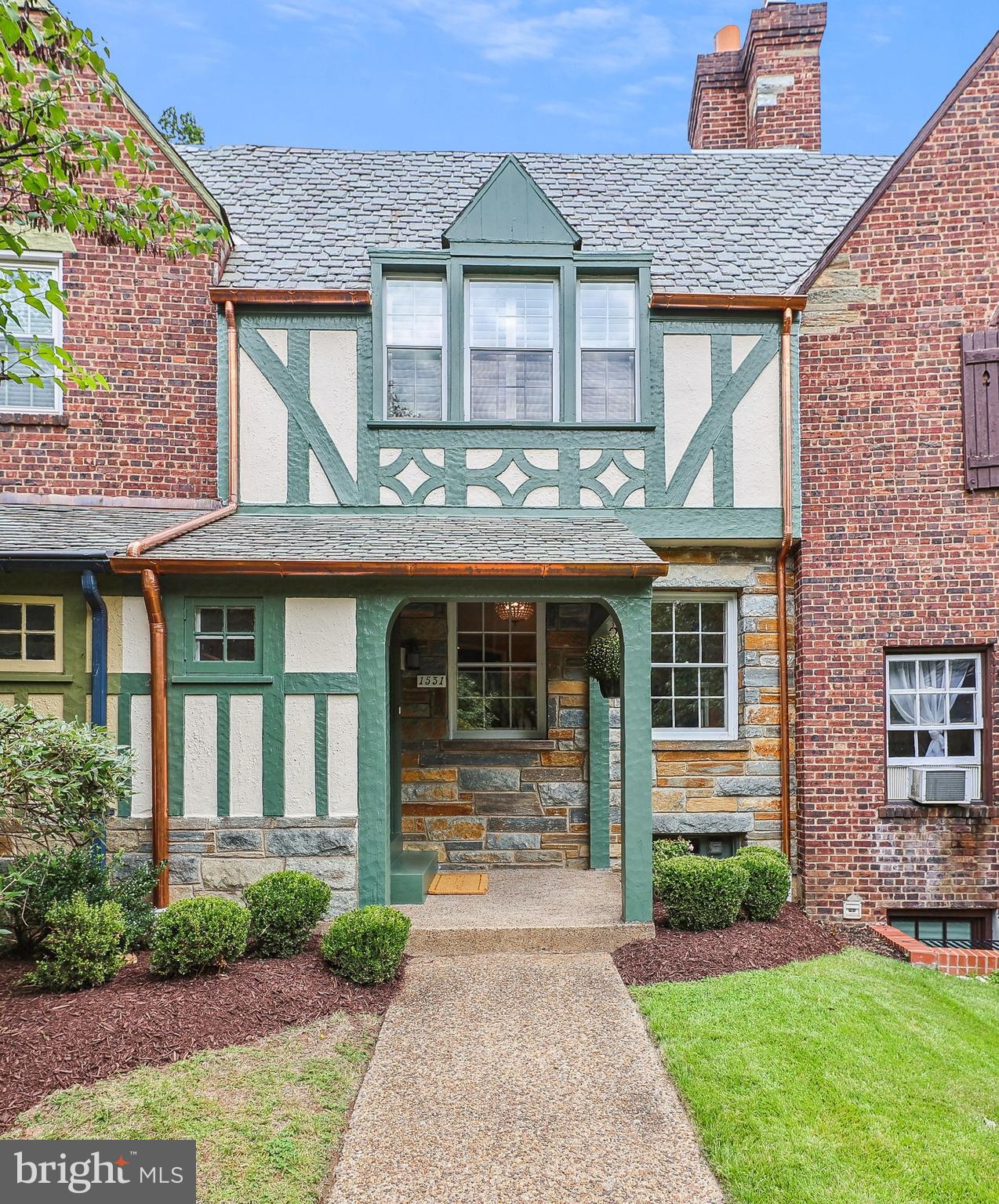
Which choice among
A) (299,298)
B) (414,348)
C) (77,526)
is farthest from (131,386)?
(414,348)

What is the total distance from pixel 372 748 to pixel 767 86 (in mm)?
10635

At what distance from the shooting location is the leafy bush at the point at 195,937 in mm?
5684

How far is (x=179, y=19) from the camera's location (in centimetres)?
2281

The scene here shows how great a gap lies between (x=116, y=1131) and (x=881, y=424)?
8.18 meters

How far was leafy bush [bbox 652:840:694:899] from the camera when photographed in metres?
6.95

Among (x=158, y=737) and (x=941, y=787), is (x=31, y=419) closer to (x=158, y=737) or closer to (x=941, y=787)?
(x=158, y=737)

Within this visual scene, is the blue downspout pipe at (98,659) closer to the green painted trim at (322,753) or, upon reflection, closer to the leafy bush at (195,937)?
the leafy bush at (195,937)

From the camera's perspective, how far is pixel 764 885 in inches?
281

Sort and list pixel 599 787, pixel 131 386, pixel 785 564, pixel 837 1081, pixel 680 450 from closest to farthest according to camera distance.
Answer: pixel 837 1081 → pixel 680 450 → pixel 131 386 → pixel 785 564 → pixel 599 787

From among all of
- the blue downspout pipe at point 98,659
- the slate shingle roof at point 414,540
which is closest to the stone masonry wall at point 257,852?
the blue downspout pipe at point 98,659

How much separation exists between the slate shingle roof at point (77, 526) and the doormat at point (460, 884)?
421cm

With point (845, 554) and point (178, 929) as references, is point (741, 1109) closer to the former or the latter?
point (178, 929)

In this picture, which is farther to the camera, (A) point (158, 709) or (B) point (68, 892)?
(A) point (158, 709)

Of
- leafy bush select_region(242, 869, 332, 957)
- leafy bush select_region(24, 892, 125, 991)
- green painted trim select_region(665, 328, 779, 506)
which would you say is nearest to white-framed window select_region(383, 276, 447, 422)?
green painted trim select_region(665, 328, 779, 506)
